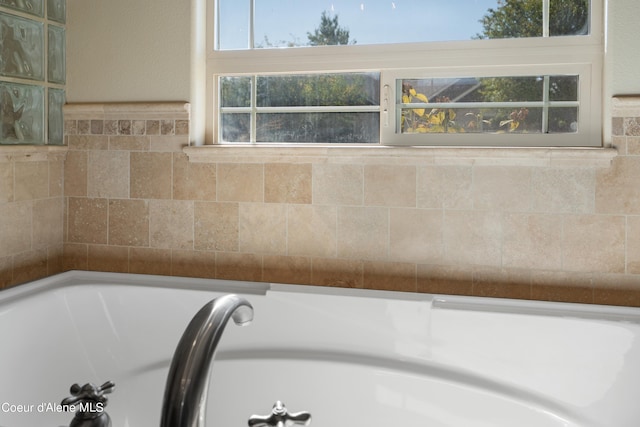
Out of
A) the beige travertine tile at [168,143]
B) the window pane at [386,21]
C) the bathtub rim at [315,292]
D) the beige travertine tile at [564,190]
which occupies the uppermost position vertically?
the window pane at [386,21]

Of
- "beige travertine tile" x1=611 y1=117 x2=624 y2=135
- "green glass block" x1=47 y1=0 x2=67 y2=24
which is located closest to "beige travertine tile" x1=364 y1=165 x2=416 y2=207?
"beige travertine tile" x1=611 y1=117 x2=624 y2=135

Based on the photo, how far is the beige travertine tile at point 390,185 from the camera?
2.06m

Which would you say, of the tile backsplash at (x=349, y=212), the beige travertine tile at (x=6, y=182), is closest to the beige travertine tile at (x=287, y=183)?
the tile backsplash at (x=349, y=212)

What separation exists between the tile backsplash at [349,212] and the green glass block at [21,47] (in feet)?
0.75

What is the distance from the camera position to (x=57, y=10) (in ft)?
7.73

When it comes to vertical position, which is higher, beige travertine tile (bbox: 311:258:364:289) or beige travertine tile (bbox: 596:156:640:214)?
beige travertine tile (bbox: 596:156:640:214)

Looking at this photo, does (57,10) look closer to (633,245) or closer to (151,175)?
(151,175)

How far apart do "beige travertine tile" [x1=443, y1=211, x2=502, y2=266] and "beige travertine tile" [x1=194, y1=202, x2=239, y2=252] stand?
0.80 metres

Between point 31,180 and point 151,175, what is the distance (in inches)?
17.5

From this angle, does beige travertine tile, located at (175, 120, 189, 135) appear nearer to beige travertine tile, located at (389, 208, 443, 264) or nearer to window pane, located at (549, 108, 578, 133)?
beige travertine tile, located at (389, 208, 443, 264)

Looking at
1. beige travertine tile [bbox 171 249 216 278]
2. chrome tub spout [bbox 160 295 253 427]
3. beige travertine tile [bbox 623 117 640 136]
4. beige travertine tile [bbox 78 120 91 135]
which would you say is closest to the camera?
chrome tub spout [bbox 160 295 253 427]

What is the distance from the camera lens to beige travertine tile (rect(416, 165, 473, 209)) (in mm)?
2012

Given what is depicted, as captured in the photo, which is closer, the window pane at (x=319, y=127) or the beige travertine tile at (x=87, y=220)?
the window pane at (x=319, y=127)

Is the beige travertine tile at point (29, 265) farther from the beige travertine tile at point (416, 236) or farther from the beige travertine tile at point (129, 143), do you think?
the beige travertine tile at point (416, 236)
